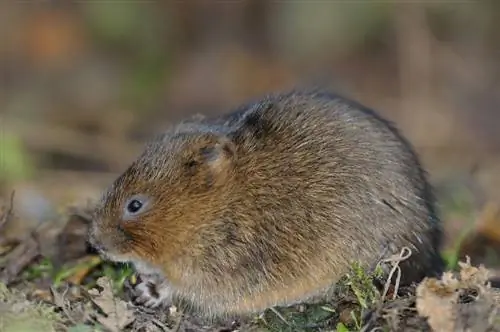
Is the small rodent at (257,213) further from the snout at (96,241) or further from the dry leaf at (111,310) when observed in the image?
the dry leaf at (111,310)

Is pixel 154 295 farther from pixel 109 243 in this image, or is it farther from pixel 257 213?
pixel 257 213

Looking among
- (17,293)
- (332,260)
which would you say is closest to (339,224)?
(332,260)

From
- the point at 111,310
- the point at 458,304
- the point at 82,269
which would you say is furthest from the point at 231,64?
the point at 458,304

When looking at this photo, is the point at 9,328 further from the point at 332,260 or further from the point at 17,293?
the point at 332,260

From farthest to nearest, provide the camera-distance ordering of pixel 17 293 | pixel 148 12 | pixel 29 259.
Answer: pixel 148 12 < pixel 29 259 < pixel 17 293

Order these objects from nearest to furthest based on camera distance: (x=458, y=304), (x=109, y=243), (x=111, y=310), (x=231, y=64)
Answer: (x=458, y=304)
(x=111, y=310)
(x=109, y=243)
(x=231, y=64)

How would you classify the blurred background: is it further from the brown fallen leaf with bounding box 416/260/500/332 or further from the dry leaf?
the brown fallen leaf with bounding box 416/260/500/332

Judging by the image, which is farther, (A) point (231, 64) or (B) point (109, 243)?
(A) point (231, 64)
